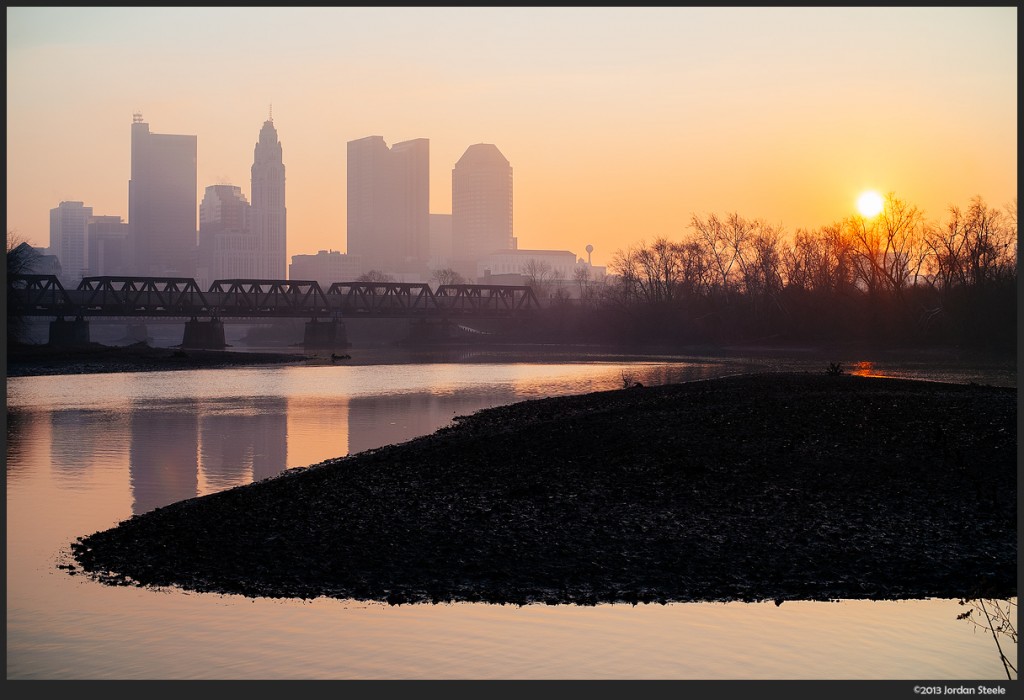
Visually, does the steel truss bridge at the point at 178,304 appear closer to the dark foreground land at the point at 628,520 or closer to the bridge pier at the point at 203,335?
the bridge pier at the point at 203,335

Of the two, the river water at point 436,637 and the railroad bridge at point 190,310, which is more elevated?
the railroad bridge at point 190,310

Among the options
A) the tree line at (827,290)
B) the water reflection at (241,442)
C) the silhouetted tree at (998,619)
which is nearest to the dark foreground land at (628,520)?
the silhouetted tree at (998,619)

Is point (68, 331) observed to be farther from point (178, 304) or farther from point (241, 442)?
point (241, 442)

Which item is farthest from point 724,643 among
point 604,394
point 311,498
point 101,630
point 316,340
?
point 316,340

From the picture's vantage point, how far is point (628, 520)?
631 inches

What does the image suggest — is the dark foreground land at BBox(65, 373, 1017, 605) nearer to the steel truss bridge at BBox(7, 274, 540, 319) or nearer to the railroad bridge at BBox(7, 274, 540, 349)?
the steel truss bridge at BBox(7, 274, 540, 319)

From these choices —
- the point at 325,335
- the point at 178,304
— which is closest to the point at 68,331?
the point at 178,304

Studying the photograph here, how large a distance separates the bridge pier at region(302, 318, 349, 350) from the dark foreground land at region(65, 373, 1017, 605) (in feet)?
451

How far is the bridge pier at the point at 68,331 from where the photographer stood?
416 feet

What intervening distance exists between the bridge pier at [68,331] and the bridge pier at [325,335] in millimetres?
37502

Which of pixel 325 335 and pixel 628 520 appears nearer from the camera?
pixel 628 520

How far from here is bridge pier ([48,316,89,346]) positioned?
12669 cm

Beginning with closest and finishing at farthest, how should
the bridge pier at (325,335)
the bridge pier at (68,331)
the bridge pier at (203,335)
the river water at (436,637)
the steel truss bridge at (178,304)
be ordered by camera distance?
the river water at (436,637)
the bridge pier at (68,331)
the steel truss bridge at (178,304)
the bridge pier at (203,335)
the bridge pier at (325,335)

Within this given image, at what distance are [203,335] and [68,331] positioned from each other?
22.7m
